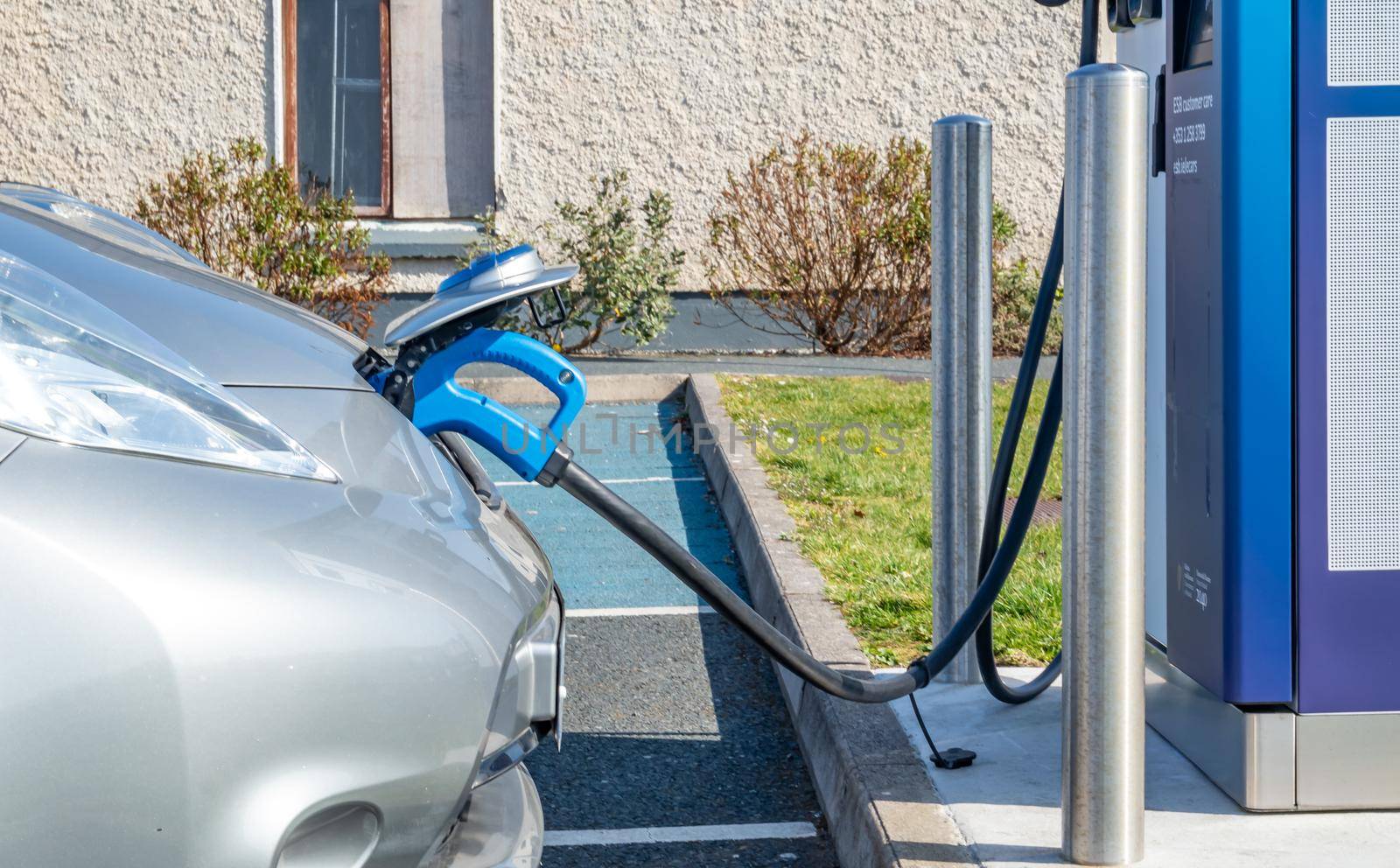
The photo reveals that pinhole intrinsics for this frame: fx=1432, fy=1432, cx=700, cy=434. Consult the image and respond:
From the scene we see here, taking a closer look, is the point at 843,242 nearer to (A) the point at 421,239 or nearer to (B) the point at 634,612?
(A) the point at 421,239

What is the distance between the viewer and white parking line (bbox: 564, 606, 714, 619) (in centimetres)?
479

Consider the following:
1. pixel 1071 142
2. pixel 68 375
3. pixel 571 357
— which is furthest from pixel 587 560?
pixel 571 357

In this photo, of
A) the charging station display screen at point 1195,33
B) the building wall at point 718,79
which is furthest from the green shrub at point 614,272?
the charging station display screen at point 1195,33

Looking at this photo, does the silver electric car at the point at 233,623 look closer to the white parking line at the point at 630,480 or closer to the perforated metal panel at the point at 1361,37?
the perforated metal panel at the point at 1361,37

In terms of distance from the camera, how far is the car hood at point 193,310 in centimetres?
211

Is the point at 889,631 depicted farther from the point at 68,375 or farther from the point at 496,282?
the point at 68,375

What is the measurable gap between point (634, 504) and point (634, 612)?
1499 mm

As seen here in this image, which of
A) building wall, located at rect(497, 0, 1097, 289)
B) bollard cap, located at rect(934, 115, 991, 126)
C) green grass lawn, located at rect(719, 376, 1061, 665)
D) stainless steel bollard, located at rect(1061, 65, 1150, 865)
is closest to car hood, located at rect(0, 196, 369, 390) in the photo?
stainless steel bollard, located at rect(1061, 65, 1150, 865)

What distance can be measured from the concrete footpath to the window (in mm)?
→ 9070

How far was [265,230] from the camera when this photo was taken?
955 cm

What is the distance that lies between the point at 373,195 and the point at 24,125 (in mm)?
2695

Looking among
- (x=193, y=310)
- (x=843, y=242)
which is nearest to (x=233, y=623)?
(x=193, y=310)

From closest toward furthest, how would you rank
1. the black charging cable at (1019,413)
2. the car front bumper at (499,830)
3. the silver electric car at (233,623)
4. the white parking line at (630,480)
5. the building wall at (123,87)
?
the silver electric car at (233,623) → the car front bumper at (499,830) → the black charging cable at (1019,413) → the white parking line at (630,480) → the building wall at (123,87)

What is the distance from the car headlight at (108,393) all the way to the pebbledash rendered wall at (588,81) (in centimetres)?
944
